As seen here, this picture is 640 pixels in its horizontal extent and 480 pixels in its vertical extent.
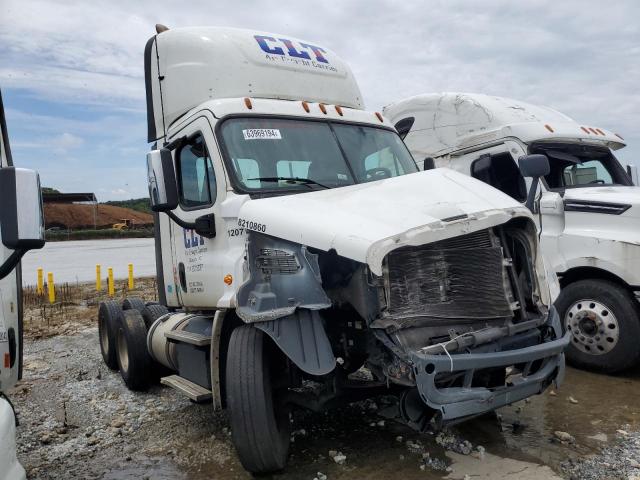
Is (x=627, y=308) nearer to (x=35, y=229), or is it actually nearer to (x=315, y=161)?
(x=315, y=161)

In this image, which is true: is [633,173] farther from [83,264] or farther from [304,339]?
[83,264]

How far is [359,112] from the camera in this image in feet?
17.7

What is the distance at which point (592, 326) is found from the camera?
5.80 metres

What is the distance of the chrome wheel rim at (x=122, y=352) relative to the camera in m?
6.34

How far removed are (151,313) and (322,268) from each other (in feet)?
11.0

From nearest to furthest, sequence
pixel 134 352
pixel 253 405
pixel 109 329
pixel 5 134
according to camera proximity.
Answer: pixel 253 405 → pixel 5 134 → pixel 134 352 → pixel 109 329

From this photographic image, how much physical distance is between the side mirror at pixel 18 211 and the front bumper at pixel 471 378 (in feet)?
7.02

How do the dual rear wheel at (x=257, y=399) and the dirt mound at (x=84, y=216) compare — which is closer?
the dual rear wheel at (x=257, y=399)

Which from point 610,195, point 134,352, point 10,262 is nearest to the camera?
point 10,262

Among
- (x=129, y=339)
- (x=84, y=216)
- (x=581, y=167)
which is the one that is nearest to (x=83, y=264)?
(x=129, y=339)

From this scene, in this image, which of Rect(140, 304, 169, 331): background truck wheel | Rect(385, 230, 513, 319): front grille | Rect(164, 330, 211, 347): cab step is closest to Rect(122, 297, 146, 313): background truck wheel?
Rect(140, 304, 169, 331): background truck wheel

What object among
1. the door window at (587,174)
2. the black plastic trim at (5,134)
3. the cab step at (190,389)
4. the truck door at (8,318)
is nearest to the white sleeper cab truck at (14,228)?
the truck door at (8,318)

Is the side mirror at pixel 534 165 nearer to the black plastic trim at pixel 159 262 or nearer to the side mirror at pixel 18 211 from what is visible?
the black plastic trim at pixel 159 262

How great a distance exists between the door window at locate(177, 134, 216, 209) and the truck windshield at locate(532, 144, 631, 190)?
4028 mm
